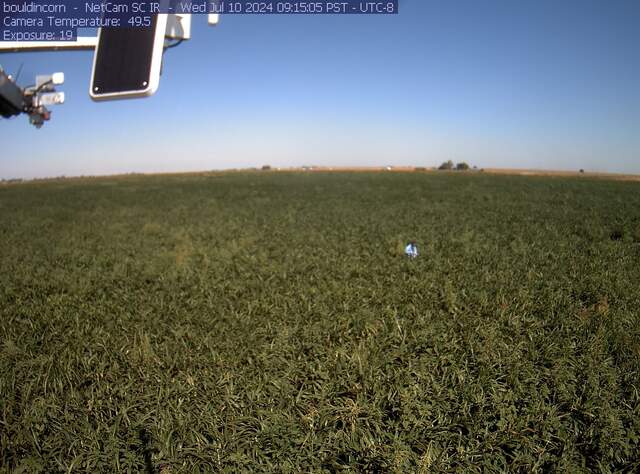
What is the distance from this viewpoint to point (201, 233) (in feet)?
33.9

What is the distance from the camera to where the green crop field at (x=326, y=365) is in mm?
2314

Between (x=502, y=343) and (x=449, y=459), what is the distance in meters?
1.63

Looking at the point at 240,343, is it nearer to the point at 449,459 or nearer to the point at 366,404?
the point at 366,404

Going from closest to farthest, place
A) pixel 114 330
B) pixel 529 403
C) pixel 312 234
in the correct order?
A: pixel 529 403 < pixel 114 330 < pixel 312 234

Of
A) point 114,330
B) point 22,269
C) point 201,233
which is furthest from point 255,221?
point 114,330

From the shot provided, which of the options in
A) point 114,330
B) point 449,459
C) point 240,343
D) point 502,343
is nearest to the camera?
point 449,459

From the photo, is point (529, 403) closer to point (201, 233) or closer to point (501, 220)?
point (201, 233)

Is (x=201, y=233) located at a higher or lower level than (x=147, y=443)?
higher

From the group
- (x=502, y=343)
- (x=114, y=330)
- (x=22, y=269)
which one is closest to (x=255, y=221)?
(x=22, y=269)

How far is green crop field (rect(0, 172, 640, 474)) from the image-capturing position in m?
2.31

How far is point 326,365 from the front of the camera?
10.6ft

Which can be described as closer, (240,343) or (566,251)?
(240,343)

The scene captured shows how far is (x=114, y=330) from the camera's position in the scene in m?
4.02

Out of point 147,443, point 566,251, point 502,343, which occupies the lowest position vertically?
point 147,443
